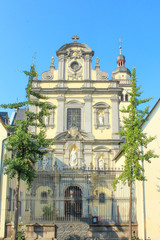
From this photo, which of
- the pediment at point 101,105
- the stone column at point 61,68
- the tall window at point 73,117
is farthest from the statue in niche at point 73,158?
the stone column at point 61,68

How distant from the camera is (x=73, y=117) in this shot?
3006 centimetres

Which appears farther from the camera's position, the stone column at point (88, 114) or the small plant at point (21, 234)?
the stone column at point (88, 114)

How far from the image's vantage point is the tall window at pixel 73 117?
2989 centimetres

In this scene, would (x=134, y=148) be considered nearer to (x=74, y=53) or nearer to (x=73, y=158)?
(x=73, y=158)

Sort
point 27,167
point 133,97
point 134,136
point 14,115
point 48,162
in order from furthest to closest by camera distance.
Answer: point 14,115 < point 48,162 < point 133,97 < point 134,136 < point 27,167

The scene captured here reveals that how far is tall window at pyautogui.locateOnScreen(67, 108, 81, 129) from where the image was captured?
2989cm

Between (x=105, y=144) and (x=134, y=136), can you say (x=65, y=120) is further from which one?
(x=134, y=136)

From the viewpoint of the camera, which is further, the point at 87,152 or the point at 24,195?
the point at 87,152

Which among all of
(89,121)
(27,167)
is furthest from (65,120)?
(27,167)

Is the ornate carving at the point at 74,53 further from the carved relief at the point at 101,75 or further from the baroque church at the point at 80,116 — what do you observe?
the carved relief at the point at 101,75

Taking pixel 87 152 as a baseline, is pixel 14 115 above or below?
above

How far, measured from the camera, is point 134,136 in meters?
14.1

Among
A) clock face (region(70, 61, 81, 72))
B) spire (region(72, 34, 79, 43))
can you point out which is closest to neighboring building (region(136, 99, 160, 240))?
clock face (region(70, 61, 81, 72))

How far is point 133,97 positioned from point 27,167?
266 inches
